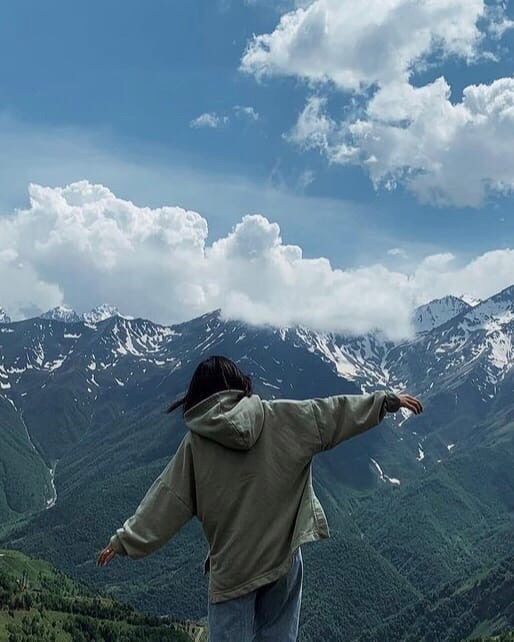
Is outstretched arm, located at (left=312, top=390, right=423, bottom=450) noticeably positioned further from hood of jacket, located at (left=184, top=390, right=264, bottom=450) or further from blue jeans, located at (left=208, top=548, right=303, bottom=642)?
blue jeans, located at (left=208, top=548, right=303, bottom=642)

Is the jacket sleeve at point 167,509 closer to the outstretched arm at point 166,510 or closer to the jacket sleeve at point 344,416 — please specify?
the outstretched arm at point 166,510

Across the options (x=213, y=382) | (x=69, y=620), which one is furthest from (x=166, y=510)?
(x=69, y=620)

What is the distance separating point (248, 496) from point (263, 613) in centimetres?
103

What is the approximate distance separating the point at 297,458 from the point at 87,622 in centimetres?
12758

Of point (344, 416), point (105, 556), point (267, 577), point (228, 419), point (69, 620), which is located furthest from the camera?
point (69, 620)

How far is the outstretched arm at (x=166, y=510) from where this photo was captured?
6.23 meters

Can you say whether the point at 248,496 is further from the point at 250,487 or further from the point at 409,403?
the point at 409,403

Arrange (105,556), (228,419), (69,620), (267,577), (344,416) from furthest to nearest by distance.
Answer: (69,620) < (105,556) < (344,416) < (267,577) < (228,419)

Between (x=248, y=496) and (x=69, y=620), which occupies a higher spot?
(x=248, y=496)

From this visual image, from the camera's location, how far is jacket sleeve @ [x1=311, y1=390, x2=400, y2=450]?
20.3 ft

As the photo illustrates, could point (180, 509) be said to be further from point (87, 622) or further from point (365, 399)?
point (87, 622)

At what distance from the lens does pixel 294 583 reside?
20.6 ft

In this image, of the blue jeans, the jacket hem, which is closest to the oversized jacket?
the jacket hem

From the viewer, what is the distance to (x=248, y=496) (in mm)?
6094
